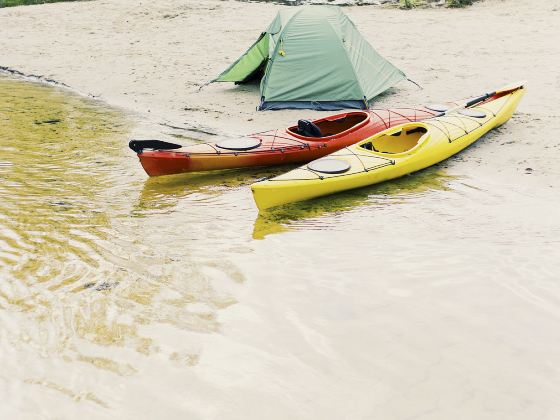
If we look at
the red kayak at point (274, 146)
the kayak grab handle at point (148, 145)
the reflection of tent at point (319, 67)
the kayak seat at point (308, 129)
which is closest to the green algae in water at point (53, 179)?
the kayak grab handle at point (148, 145)

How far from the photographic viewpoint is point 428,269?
4.55 m

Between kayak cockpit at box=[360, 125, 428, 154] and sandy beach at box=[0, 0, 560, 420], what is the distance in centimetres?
53

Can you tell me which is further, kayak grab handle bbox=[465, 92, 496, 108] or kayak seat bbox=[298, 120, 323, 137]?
kayak grab handle bbox=[465, 92, 496, 108]

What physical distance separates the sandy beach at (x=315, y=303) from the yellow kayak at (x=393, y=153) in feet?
0.70

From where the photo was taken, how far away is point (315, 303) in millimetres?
→ 4137

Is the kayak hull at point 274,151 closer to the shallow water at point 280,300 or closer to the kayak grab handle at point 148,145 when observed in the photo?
the kayak grab handle at point 148,145

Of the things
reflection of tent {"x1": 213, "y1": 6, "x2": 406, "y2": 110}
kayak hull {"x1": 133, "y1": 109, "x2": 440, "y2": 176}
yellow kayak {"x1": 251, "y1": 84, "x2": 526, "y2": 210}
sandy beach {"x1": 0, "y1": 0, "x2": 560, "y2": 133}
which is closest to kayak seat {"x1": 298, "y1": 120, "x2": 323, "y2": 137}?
kayak hull {"x1": 133, "y1": 109, "x2": 440, "y2": 176}

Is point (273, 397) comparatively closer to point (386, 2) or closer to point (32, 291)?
point (32, 291)

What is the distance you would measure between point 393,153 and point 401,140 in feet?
1.52

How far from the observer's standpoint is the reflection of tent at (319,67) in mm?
9312

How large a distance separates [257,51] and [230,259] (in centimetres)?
660

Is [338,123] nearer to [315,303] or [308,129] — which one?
[308,129]

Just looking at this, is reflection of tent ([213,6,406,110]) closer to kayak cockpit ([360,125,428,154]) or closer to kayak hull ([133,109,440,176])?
kayak hull ([133,109,440,176])

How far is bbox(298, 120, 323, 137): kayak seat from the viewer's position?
7.36 m
